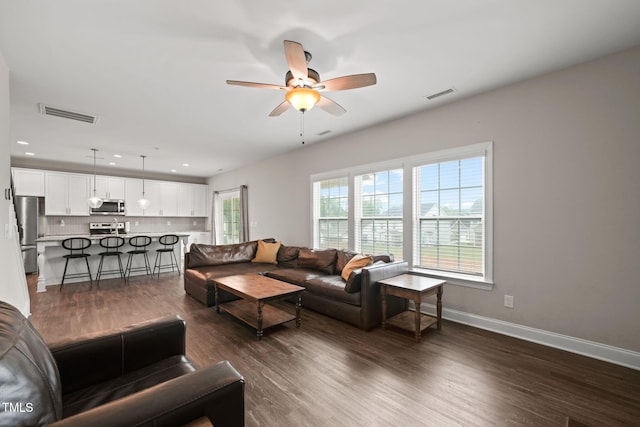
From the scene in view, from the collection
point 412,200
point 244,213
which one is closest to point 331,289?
point 412,200

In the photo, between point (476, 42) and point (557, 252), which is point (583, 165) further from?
point (476, 42)

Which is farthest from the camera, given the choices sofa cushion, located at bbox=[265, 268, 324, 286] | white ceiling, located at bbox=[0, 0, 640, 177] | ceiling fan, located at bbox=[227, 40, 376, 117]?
sofa cushion, located at bbox=[265, 268, 324, 286]

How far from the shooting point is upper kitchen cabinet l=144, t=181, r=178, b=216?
8.39 metres

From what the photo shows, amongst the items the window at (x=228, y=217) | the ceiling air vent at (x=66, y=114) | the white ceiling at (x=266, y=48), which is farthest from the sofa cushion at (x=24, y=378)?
the window at (x=228, y=217)

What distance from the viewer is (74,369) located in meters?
1.41

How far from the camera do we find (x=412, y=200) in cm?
398

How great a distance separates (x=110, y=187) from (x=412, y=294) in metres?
8.47

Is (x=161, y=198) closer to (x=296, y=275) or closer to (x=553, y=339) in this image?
(x=296, y=275)

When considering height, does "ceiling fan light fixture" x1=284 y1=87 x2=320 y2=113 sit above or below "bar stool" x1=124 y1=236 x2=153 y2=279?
above

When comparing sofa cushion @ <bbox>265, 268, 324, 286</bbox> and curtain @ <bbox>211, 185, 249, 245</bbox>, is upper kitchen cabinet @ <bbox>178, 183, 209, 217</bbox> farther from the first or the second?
sofa cushion @ <bbox>265, 268, 324, 286</bbox>

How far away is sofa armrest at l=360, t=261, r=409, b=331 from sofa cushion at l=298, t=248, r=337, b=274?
3.36 feet

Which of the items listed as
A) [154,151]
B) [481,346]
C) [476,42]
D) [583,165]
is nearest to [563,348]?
[481,346]

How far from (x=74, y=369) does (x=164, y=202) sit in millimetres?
8193

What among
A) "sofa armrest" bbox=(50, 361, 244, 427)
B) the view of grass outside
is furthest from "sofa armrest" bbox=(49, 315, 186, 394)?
the view of grass outside
